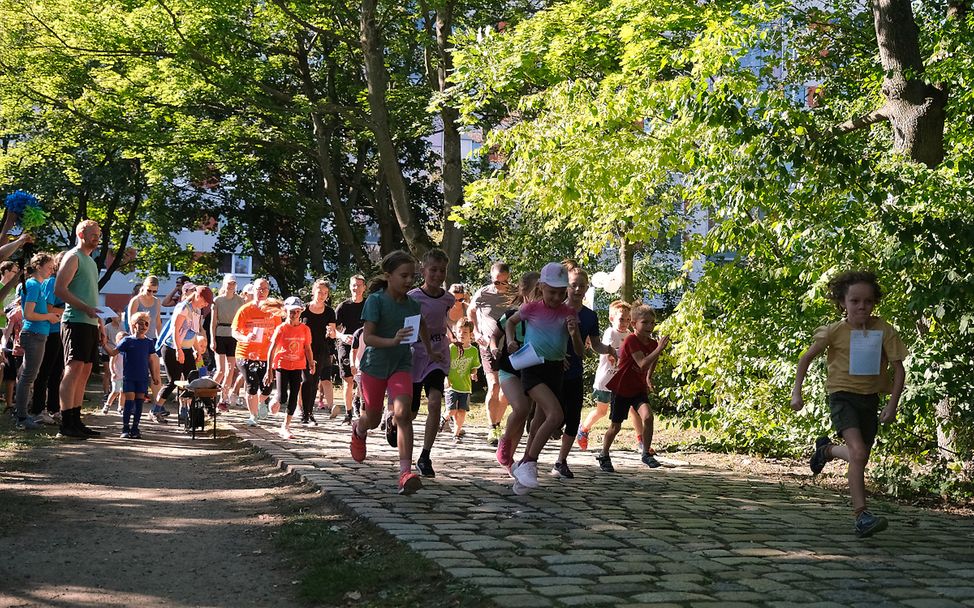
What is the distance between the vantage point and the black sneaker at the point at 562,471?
403 inches

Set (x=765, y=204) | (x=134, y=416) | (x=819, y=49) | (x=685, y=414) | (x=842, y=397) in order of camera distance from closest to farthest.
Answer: (x=842, y=397) → (x=765, y=204) → (x=685, y=414) → (x=134, y=416) → (x=819, y=49)

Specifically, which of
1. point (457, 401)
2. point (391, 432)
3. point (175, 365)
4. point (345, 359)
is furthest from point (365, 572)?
point (175, 365)

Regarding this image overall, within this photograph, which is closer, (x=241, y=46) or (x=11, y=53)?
(x=241, y=46)

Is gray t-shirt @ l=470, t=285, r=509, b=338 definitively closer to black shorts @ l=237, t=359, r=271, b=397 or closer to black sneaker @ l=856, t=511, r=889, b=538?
black shorts @ l=237, t=359, r=271, b=397

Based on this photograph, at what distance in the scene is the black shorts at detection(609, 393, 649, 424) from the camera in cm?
1130

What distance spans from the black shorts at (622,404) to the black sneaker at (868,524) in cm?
403

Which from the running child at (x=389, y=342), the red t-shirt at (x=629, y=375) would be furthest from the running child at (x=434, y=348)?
the red t-shirt at (x=629, y=375)

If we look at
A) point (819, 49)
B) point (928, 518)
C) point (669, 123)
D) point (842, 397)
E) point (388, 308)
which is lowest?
point (928, 518)

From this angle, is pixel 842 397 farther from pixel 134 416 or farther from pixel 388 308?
pixel 134 416

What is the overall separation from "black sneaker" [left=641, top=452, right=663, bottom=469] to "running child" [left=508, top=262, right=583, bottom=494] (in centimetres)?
235

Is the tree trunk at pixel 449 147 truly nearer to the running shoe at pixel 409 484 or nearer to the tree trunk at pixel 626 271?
the tree trunk at pixel 626 271

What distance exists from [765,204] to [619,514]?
3439 mm

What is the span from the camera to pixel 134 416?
44.3 ft

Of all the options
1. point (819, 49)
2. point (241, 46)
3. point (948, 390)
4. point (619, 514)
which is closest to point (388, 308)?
point (619, 514)
